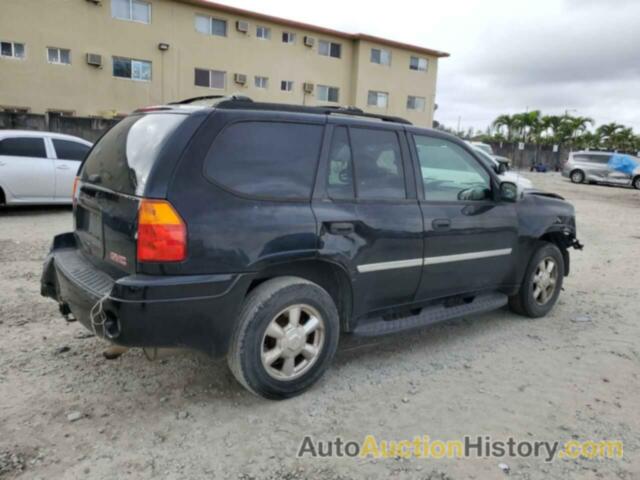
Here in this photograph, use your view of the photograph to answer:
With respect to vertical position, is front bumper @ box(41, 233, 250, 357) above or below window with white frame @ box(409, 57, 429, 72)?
below

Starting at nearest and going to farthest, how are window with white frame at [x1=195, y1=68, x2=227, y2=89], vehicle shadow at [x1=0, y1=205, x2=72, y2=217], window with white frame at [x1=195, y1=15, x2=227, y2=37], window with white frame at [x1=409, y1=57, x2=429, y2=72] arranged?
vehicle shadow at [x1=0, y1=205, x2=72, y2=217] → window with white frame at [x1=195, y1=15, x2=227, y2=37] → window with white frame at [x1=195, y1=68, x2=227, y2=89] → window with white frame at [x1=409, y1=57, x2=429, y2=72]

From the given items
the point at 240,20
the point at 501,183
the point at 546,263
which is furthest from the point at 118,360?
the point at 240,20

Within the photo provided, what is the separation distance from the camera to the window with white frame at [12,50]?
67.8 ft

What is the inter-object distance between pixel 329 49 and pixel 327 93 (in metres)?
2.48

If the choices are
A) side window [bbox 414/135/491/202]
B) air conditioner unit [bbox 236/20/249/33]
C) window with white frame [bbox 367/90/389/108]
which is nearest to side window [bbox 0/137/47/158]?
side window [bbox 414/135/491/202]

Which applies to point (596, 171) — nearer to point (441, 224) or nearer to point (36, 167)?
point (36, 167)

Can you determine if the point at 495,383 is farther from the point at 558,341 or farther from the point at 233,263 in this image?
the point at 233,263

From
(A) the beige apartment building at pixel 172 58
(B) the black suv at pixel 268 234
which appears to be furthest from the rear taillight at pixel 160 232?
(A) the beige apartment building at pixel 172 58

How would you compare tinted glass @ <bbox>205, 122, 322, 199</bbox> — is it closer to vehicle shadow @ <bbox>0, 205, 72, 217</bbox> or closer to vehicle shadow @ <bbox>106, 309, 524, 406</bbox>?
vehicle shadow @ <bbox>106, 309, 524, 406</bbox>

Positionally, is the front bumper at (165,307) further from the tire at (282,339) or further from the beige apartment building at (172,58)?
the beige apartment building at (172,58)

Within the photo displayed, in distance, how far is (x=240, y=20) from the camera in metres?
25.7

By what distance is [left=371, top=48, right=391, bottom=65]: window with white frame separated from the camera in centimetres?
3070

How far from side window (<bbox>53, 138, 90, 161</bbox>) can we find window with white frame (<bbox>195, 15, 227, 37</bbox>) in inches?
684

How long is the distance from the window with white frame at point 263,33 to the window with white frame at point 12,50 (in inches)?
438
